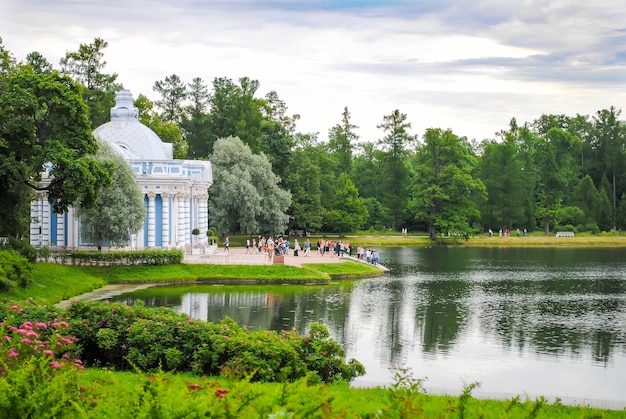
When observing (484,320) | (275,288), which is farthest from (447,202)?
(484,320)

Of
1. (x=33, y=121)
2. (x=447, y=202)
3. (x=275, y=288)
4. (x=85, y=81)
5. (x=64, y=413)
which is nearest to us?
(x=64, y=413)

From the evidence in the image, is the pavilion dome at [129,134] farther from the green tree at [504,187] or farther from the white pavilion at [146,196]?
the green tree at [504,187]

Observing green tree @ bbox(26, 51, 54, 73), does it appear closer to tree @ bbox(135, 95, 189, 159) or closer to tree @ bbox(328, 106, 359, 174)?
tree @ bbox(135, 95, 189, 159)

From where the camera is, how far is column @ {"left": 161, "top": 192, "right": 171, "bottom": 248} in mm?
49406

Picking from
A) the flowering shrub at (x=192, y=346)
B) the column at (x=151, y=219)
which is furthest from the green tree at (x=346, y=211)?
the flowering shrub at (x=192, y=346)

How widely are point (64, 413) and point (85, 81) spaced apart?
6907 centimetres

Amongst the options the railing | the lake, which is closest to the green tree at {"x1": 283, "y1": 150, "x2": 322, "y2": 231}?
the lake

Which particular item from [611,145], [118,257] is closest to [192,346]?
[118,257]

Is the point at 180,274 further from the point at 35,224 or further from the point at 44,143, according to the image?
the point at 35,224

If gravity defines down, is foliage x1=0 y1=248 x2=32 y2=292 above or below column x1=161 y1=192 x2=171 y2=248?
below

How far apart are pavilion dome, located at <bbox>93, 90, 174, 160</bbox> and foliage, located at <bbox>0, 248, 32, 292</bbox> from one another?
63.2ft

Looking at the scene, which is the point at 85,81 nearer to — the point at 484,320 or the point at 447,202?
the point at 447,202

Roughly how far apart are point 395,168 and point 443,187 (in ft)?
25.1

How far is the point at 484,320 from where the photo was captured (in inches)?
1207
